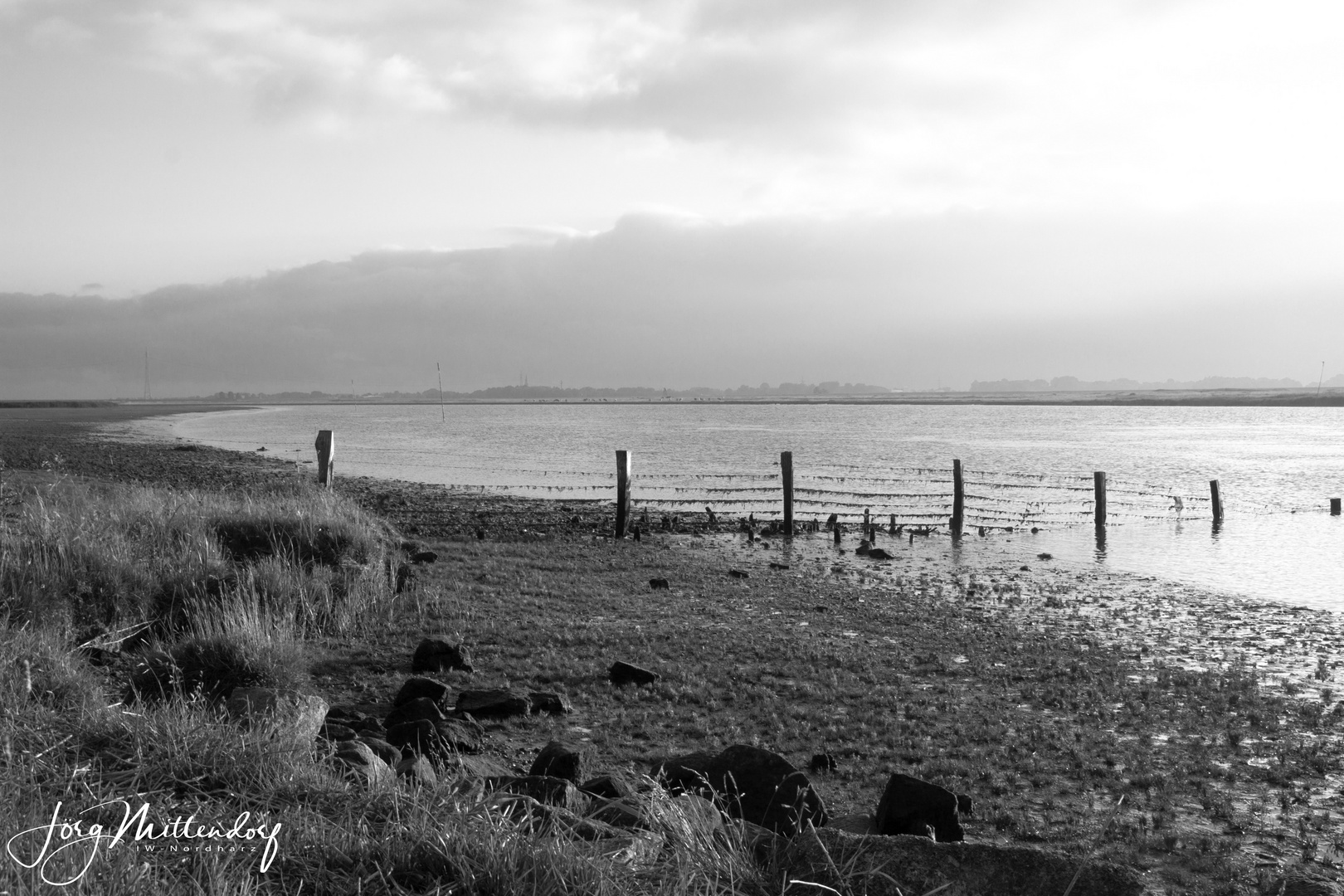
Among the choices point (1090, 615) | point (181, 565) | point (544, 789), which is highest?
point (181, 565)

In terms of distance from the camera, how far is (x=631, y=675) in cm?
970

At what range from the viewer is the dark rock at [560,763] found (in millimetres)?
6457

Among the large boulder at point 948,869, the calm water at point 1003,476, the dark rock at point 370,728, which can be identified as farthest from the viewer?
the calm water at point 1003,476

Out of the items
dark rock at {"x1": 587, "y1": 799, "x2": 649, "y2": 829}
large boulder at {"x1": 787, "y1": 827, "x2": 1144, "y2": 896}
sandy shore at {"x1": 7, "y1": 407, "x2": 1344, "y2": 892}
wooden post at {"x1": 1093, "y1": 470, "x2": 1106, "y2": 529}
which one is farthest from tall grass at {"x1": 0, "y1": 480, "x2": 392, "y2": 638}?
wooden post at {"x1": 1093, "y1": 470, "x2": 1106, "y2": 529}

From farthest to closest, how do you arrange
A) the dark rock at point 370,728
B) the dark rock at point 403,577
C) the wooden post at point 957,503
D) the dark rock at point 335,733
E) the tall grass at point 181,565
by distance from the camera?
the wooden post at point 957,503 < the dark rock at point 403,577 < the tall grass at point 181,565 < the dark rock at point 370,728 < the dark rock at point 335,733

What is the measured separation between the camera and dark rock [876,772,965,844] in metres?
5.95

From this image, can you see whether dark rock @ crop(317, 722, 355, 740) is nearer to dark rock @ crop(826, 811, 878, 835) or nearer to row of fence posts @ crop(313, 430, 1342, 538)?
dark rock @ crop(826, 811, 878, 835)

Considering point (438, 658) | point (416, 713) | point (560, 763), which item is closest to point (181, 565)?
point (438, 658)

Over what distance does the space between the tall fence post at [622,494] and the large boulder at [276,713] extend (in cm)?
1581

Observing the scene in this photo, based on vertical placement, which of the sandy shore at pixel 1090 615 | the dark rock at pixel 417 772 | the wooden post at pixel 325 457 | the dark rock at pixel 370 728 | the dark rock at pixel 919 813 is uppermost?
the wooden post at pixel 325 457

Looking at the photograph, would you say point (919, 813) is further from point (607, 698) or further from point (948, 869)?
point (607, 698)

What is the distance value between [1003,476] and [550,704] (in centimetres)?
3756

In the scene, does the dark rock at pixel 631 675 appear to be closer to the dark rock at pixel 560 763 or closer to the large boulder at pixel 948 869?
the dark rock at pixel 560 763

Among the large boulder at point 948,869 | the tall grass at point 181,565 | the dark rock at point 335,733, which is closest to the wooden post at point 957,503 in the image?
the tall grass at point 181,565
